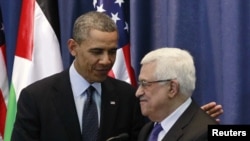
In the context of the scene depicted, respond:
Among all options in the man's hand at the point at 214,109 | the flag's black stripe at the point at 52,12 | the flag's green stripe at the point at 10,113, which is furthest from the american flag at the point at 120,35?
the man's hand at the point at 214,109

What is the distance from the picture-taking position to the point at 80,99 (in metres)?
2.25

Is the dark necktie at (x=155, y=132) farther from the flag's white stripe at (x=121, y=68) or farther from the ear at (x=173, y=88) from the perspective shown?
the flag's white stripe at (x=121, y=68)

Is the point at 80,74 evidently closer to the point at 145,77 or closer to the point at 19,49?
the point at 145,77

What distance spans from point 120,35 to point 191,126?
1184 mm

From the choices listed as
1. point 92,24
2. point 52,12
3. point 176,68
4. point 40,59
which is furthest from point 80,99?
point 52,12

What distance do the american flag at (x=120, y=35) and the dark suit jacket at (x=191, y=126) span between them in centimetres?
104

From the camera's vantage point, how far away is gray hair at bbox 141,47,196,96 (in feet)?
6.15

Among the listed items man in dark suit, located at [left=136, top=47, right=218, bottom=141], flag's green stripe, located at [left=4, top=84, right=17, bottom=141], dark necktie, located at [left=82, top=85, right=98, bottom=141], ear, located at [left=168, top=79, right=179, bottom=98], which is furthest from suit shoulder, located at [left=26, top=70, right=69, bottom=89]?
flag's green stripe, located at [left=4, top=84, right=17, bottom=141]

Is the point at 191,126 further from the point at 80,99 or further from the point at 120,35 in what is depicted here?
the point at 120,35

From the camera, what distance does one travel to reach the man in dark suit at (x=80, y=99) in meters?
2.15

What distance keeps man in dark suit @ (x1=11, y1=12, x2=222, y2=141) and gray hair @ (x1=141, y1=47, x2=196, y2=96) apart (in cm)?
30

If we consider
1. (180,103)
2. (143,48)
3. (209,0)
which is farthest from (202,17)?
(180,103)

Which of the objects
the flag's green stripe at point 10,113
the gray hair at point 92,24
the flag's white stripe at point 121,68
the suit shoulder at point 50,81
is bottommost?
the flag's green stripe at point 10,113

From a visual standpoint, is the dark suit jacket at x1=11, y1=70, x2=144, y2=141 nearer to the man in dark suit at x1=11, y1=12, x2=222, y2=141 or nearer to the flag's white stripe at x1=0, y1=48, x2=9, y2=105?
the man in dark suit at x1=11, y1=12, x2=222, y2=141
